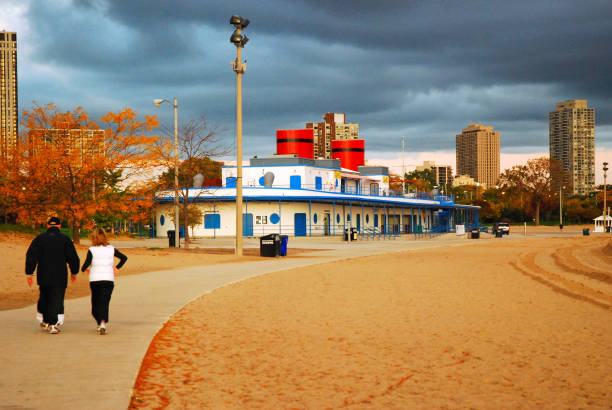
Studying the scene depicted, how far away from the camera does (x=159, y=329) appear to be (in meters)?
9.85

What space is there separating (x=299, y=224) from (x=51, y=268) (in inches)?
1994

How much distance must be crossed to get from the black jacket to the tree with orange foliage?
61.8 ft

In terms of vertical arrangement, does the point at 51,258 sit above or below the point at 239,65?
below

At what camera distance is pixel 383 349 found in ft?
29.5

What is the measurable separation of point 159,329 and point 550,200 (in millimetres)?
123261

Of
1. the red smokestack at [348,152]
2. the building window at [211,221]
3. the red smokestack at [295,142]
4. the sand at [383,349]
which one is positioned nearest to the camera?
the sand at [383,349]

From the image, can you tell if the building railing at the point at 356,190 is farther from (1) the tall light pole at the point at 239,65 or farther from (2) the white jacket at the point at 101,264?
(2) the white jacket at the point at 101,264

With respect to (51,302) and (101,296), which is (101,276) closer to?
(101,296)

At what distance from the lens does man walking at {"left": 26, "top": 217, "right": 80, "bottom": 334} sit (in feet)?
30.2

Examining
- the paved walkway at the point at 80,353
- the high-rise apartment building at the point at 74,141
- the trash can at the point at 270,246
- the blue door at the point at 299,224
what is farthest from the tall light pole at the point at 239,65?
the blue door at the point at 299,224

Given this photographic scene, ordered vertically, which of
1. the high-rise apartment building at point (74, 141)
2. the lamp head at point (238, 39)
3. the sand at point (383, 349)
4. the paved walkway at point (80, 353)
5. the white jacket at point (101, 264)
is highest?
the lamp head at point (238, 39)

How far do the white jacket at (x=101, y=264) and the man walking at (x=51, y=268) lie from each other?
0.25 m

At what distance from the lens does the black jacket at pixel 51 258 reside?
→ 9211 millimetres

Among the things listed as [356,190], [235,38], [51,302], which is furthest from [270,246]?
[356,190]
